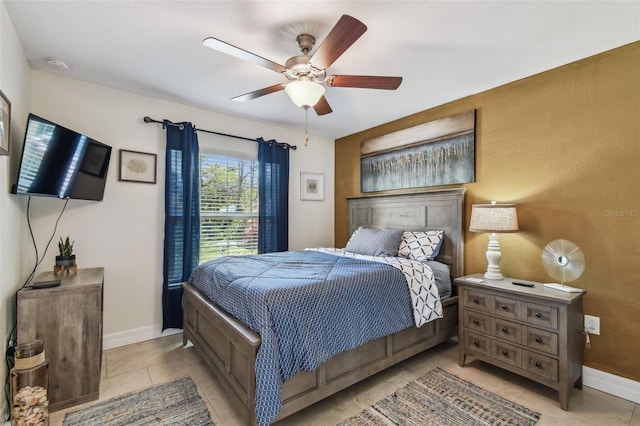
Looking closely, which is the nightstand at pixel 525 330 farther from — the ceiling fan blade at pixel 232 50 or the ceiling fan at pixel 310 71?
the ceiling fan blade at pixel 232 50

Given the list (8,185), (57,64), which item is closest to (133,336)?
(8,185)

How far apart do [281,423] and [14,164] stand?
2585 mm

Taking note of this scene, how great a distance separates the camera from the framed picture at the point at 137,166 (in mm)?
2980

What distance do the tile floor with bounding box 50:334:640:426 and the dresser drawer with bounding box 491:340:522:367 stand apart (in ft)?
0.59

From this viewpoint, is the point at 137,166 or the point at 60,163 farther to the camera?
the point at 137,166

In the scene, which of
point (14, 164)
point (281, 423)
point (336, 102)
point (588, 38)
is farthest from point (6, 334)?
point (588, 38)

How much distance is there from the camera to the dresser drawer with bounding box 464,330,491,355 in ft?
7.87

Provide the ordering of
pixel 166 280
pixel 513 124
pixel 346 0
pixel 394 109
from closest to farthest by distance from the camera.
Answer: pixel 346 0 → pixel 513 124 → pixel 166 280 → pixel 394 109

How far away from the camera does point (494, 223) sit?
2.50 m

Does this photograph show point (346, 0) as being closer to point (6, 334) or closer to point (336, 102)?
point (336, 102)

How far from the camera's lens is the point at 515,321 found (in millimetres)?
2242

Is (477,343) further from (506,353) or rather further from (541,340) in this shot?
(541,340)

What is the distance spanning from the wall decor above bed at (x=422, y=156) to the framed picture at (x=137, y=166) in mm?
2703

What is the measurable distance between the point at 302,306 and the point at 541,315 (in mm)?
1738
